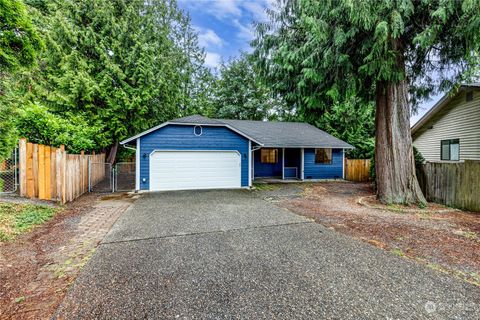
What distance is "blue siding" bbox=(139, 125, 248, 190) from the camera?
10.6 metres

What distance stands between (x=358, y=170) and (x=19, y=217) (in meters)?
16.9

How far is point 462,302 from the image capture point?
254 cm

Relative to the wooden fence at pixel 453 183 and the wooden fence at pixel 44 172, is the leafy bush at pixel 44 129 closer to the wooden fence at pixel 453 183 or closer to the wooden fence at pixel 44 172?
the wooden fence at pixel 44 172

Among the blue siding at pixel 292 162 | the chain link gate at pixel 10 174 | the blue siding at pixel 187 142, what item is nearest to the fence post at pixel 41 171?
the chain link gate at pixel 10 174

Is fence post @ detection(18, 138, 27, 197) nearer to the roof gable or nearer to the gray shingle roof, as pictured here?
the roof gable

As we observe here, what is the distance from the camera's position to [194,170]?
11148 mm

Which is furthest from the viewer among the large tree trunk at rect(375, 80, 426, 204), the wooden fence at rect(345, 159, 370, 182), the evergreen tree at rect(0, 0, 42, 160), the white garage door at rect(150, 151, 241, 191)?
the wooden fence at rect(345, 159, 370, 182)

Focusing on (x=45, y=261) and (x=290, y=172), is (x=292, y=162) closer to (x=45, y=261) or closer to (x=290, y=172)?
(x=290, y=172)

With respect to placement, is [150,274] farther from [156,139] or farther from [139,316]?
[156,139]

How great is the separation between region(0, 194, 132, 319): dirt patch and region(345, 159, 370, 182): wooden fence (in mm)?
14679

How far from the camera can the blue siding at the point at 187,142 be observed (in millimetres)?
10562

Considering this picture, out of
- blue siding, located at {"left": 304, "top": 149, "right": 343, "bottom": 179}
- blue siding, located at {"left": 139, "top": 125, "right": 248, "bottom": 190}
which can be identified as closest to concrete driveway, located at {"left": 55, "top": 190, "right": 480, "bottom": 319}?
blue siding, located at {"left": 139, "top": 125, "right": 248, "bottom": 190}

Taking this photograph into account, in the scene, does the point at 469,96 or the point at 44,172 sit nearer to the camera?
the point at 44,172

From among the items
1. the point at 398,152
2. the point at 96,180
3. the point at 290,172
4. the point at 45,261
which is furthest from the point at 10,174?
the point at 290,172
